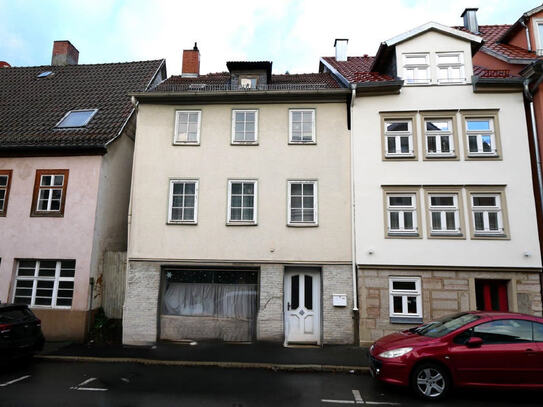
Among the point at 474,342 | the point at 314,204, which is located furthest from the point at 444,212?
the point at 474,342

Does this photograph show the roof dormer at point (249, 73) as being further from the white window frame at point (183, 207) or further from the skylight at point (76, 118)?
the skylight at point (76, 118)

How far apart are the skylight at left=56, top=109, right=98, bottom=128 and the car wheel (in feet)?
45.2

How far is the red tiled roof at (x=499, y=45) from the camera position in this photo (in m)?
13.9

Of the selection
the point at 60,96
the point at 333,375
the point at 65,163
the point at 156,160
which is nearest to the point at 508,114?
the point at 333,375

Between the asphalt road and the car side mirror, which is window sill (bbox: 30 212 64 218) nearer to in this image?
the asphalt road

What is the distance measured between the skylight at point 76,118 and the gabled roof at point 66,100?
236 millimetres

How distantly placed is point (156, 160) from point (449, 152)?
1000 centimetres

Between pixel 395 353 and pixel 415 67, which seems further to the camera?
pixel 415 67

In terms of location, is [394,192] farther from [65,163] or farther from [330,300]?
[65,163]

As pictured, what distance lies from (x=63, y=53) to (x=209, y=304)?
17661 millimetres

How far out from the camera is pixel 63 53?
20.8 metres

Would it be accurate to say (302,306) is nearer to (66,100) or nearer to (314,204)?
(314,204)

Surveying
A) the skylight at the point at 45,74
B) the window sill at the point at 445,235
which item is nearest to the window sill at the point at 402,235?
the window sill at the point at 445,235

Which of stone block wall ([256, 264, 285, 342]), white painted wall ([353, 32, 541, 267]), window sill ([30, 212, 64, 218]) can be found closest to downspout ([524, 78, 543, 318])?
white painted wall ([353, 32, 541, 267])
